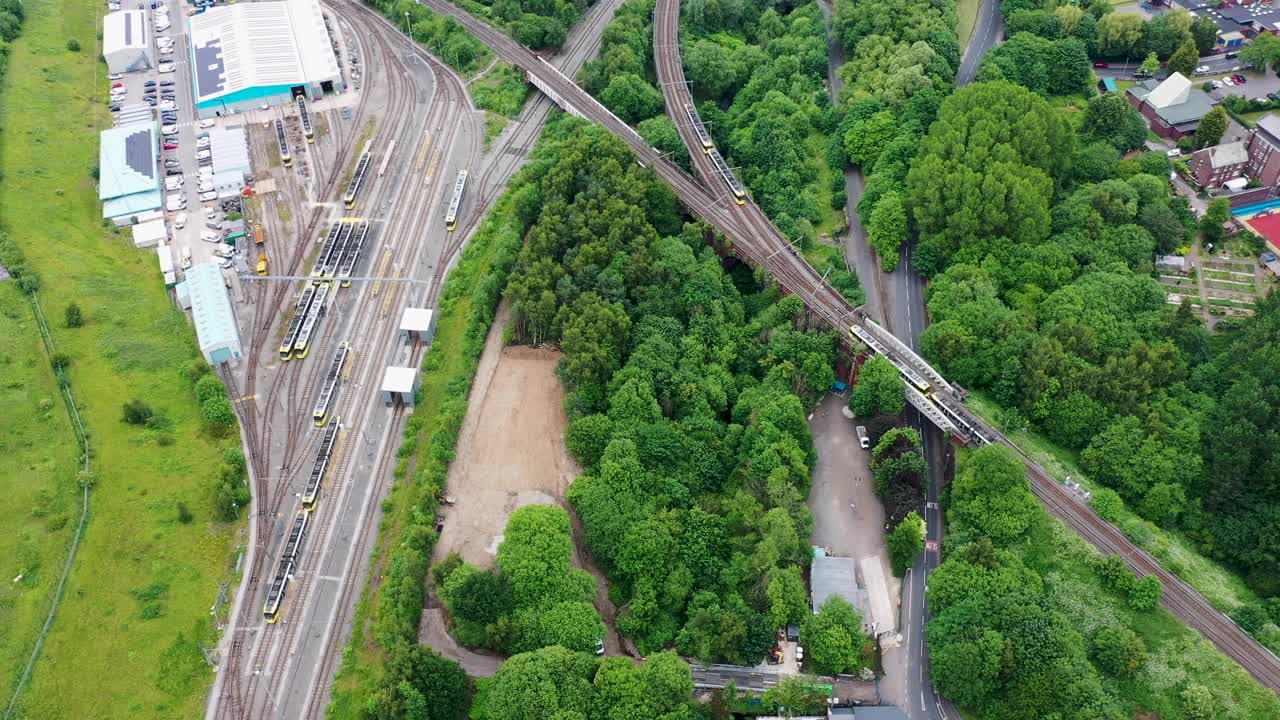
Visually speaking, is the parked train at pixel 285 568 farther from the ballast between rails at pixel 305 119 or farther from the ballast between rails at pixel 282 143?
the ballast between rails at pixel 305 119

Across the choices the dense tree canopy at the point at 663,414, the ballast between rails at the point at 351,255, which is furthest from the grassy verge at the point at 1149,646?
the ballast between rails at the point at 351,255

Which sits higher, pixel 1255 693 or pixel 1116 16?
pixel 1116 16

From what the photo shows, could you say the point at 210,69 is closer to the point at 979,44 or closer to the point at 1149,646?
the point at 979,44

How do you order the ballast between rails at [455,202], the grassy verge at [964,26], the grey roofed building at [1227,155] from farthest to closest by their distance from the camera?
the grassy verge at [964,26] < the grey roofed building at [1227,155] < the ballast between rails at [455,202]

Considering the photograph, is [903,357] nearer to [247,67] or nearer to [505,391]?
[505,391]

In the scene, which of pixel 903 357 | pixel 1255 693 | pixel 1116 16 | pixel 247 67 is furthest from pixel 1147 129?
pixel 247 67
